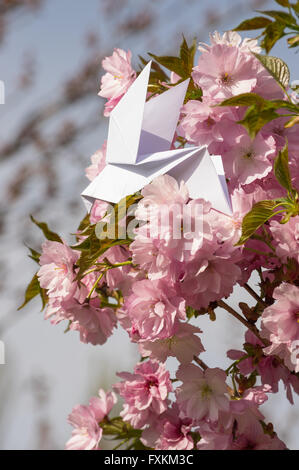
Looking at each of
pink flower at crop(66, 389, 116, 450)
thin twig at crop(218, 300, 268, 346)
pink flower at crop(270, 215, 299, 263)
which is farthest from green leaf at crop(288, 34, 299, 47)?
pink flower at crop(66, 389, 116, 450)

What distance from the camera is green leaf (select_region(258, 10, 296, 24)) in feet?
2.37

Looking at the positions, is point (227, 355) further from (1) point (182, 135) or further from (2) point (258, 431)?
(1) point (182, 135)

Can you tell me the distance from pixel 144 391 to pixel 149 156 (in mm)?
326

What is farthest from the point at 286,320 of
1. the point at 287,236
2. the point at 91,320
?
the point at 91,320

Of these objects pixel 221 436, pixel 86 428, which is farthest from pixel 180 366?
pixel 86 428

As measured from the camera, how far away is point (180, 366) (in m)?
0.75

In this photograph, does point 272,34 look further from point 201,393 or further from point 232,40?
point 201,393

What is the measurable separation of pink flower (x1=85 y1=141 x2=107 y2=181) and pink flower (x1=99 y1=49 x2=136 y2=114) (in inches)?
3.0

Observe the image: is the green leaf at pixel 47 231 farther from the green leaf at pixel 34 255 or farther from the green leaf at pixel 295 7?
the green leaf at pixel 295 7

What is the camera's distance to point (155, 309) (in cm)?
68

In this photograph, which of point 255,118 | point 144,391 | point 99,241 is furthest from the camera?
point 144,391

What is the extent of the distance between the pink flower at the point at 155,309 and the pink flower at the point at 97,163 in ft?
0.78

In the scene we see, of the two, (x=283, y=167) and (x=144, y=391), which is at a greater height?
(x=283, y=167)

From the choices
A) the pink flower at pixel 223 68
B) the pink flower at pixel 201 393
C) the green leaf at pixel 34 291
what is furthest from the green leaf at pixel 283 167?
the green leaf at pixel 34 291
